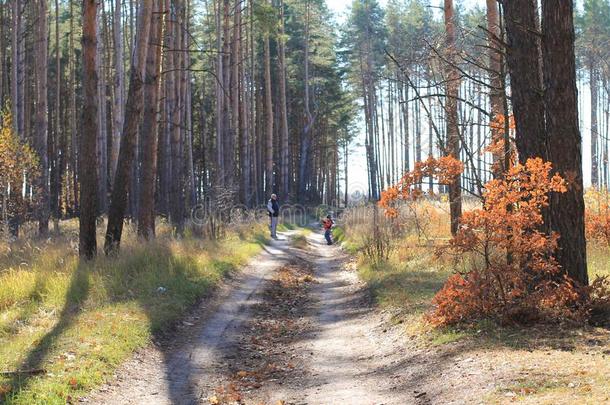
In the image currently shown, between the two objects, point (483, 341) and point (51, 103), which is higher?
point (51, 103)

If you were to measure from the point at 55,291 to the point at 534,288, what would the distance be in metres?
7.45

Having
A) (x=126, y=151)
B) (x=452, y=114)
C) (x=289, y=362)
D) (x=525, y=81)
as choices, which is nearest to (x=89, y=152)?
(x=126, y=151)

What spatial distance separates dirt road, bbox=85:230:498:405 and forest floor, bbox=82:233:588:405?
0.6 inches

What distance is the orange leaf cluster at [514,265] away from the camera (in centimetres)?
755

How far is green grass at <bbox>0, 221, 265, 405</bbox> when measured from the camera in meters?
6.69

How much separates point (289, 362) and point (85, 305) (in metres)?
3.82

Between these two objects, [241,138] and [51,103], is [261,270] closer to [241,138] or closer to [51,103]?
[241,138]

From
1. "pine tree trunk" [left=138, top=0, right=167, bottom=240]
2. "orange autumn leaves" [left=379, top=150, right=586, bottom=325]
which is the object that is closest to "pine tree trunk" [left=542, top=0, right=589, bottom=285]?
"orange autumn leaves" [left=379, top=150, right=586, bottom=325]

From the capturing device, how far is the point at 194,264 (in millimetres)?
14211

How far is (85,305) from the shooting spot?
33.5 feet

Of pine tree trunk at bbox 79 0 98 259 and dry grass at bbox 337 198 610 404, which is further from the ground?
pine tree trunk at bbox 79 0 98 259

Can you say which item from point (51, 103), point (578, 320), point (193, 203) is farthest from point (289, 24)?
point (578, 320)

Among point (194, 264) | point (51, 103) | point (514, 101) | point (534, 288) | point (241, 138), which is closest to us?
point (534, 288)

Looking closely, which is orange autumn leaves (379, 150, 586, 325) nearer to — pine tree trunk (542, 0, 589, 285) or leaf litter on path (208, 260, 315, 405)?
pine tree trunk (542, 0, 589, 285)
